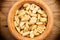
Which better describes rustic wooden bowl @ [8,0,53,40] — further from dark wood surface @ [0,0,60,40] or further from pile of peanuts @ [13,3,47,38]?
dark wood surface @ [0,0,60,40]

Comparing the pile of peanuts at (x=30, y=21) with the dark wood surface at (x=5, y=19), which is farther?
the dark wood surface at (x=5, y=19)

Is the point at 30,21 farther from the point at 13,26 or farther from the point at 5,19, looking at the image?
the point at 5,19

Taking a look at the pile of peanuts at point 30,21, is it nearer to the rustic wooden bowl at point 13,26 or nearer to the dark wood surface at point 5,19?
the rustic wooden bowl at point 13,26

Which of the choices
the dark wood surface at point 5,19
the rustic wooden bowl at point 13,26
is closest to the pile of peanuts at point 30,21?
the rustic wooden bowl at point 13,26

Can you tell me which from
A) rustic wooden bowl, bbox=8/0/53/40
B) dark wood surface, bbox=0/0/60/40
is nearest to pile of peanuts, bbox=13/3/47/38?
rustic wooden bowl, bbox=8/0/53/40

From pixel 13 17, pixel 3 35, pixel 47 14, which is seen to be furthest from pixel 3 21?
pixel 47 14

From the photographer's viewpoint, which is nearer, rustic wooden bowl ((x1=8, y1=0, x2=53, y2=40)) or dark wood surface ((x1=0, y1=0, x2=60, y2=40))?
rustic wooden bowl ((x1=8, y1=0, x2=53, y2=40))

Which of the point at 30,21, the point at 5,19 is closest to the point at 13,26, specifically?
the point at 30,21

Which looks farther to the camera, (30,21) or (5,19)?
(5,19)
